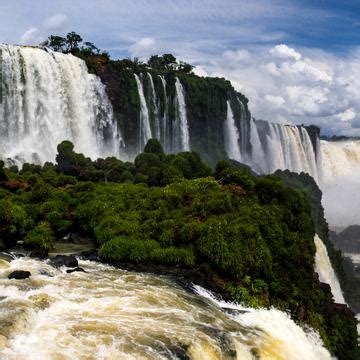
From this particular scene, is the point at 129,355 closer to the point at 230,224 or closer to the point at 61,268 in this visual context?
the point at 61,268

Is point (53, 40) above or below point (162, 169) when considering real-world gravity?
above

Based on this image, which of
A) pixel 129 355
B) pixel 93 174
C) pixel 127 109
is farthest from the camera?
pixel 127 109

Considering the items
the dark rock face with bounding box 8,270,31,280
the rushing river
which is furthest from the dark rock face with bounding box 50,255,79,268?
the dark rock face with bounding box 8,270,31,280

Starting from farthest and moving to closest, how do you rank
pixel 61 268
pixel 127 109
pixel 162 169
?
pixel 127 109 < pixel 162 169 < pixel 61 268

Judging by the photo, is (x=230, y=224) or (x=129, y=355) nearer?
(x=129, y=355)

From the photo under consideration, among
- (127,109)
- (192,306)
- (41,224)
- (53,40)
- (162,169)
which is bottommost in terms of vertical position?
(192,306)

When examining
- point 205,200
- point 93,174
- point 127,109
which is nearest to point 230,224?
point 205,200

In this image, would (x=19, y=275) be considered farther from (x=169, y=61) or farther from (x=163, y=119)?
(x=169, y=61)

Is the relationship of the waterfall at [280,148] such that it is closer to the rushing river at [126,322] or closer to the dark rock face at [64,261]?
the dark rock face at [64,261]
